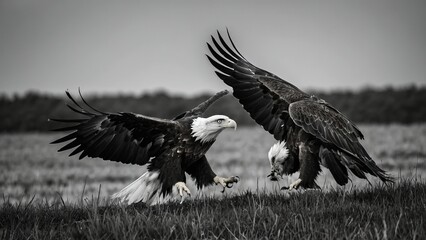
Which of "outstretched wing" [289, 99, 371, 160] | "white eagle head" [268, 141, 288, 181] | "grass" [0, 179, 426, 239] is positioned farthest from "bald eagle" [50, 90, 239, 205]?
"outstretched wing" [289, 99, 371, 160]

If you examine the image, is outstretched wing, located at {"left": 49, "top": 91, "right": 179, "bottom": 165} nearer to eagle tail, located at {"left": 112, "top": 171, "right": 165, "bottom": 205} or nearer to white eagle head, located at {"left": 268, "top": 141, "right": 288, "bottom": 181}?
eagle tail, located at {"left": 112, "top": 171, "right": 165, "bottom": 205}

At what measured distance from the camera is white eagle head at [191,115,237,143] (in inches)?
233

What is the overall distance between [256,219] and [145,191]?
72.2 inches

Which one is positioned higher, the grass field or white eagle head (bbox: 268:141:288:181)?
white eagle head (bbox: 268:141:288:181)

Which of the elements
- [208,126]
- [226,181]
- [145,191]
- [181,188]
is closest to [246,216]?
[181,188]

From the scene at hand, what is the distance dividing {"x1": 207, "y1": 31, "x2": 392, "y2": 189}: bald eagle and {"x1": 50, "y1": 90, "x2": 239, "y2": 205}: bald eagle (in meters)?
0.66

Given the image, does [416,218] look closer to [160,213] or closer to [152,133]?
[160,213]

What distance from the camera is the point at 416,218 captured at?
177 inches

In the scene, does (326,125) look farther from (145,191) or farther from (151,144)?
(145,191)

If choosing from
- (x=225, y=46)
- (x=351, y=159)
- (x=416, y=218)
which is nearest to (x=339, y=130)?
(x=351, y=159)

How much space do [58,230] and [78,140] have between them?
1.30 m

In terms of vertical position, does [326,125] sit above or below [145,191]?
above

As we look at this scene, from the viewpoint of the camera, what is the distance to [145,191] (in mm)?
6090

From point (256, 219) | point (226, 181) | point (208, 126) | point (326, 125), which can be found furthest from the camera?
point (226, 181)
